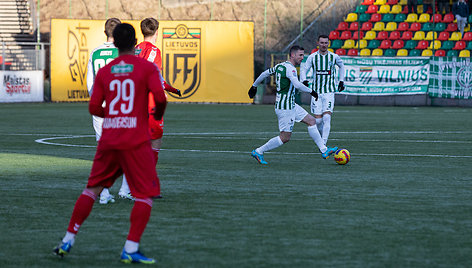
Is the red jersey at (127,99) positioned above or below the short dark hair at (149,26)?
below

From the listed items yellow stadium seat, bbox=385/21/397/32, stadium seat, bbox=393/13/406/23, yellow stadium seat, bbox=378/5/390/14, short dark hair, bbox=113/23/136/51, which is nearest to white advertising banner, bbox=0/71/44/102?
yellow stadium seat, bbox=385/21/397/32

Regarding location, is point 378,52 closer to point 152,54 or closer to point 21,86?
point 21,86

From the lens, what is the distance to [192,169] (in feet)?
39.1

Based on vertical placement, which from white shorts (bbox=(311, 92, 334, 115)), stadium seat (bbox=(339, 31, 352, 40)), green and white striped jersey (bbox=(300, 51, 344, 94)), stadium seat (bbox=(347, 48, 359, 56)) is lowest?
white shorts (bbox=(311, 92, 334, 115))

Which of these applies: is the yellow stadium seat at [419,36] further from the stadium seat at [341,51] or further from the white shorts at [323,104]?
the white shorts at [323,104]

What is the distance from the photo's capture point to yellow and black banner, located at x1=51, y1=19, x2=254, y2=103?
33562 millimetres

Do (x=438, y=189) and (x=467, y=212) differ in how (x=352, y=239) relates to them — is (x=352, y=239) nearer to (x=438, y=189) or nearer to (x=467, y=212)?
(x=467, y=212)

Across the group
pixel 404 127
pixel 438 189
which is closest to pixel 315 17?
pixel 404 127

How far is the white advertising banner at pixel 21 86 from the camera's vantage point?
3177 centimetres

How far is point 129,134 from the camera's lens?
5961 mm

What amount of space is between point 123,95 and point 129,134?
11.6 inches

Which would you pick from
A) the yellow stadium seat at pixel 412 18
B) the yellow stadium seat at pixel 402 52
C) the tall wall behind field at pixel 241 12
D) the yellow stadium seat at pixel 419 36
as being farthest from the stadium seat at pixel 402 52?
the tall wall behind field at pixel 241 12

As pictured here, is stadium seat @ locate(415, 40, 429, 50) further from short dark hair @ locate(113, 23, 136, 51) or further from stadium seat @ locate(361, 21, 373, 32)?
short dark hair @ locate(113, 23, 136, 51)

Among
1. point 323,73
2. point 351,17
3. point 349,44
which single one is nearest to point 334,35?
point 349,44
